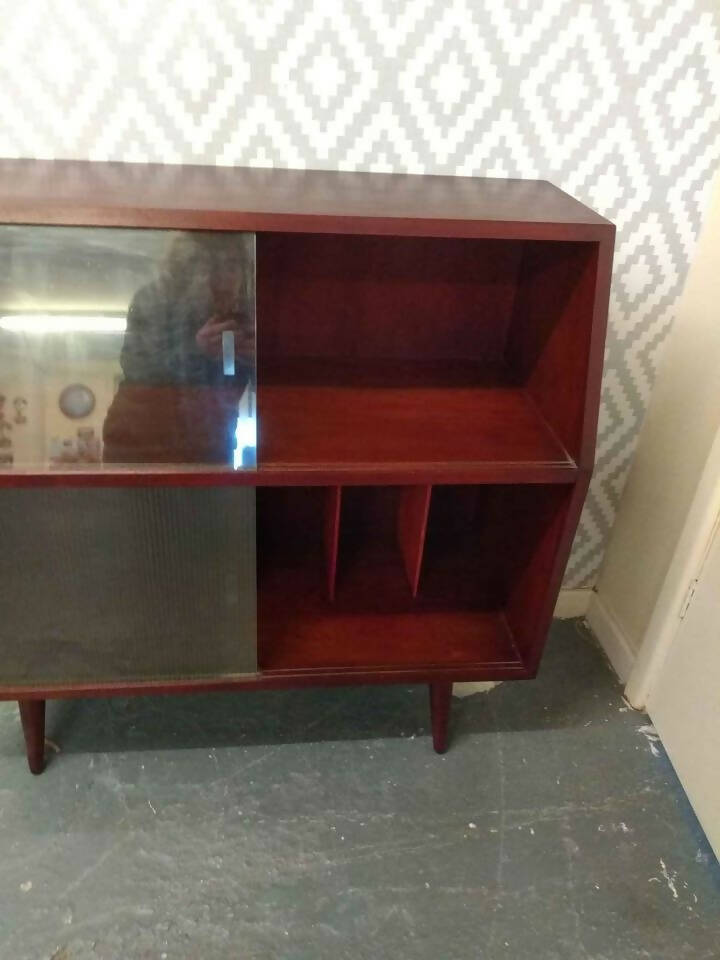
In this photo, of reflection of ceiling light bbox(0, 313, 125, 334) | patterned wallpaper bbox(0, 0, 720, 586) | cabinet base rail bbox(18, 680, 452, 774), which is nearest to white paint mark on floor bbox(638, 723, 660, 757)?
cabinet base rail bbox(18, 680, 452, 774)

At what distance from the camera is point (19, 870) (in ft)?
3.69

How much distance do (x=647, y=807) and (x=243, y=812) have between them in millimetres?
663

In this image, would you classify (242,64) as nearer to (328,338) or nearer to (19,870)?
(328,338)

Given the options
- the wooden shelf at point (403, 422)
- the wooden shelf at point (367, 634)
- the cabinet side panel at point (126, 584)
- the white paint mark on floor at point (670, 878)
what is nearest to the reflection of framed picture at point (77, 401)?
the cabinet side panel at point (126, 584)

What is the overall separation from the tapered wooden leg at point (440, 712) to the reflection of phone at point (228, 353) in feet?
2.09

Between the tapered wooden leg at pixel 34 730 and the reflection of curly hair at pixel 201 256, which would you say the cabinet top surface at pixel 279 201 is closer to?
the reflection of curly hair at pixel 201 256

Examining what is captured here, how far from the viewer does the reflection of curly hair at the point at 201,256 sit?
87 centimetres

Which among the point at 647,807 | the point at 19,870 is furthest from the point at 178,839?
the point at 647,807

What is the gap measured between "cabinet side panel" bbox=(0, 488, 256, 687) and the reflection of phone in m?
0.15

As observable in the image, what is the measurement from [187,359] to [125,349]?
73 millimetres

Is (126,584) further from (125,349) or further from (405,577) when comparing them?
(405,577)

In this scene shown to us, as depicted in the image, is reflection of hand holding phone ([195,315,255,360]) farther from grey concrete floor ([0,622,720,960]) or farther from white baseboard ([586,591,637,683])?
white baseboard ([586,591,637,683])

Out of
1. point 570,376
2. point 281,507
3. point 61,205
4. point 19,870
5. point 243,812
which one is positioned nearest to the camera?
point 61,205

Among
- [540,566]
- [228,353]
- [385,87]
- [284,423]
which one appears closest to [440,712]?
[540,566]
